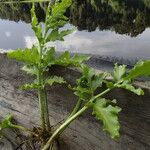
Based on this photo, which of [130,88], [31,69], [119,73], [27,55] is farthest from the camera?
[31,69]

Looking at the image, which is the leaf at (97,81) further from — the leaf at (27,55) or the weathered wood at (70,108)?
the leaf at (27,55)

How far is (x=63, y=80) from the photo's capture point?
7.38ft

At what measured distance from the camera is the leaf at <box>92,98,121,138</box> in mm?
1842

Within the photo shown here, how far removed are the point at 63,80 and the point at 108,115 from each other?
1.40 ft

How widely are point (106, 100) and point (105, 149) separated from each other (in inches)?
12.1

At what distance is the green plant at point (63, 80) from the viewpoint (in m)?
1.88

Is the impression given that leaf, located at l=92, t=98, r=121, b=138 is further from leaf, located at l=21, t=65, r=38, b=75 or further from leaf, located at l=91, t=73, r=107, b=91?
leaf, located at l=21, t=65, r=38, b=75

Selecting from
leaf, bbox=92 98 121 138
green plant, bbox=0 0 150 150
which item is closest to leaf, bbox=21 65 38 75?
green plant, bbox=0 0 150 150

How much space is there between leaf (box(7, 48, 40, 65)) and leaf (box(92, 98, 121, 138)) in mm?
345

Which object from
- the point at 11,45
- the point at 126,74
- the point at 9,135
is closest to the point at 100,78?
the point at 126,74

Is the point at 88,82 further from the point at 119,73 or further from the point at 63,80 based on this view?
the point at 63,80

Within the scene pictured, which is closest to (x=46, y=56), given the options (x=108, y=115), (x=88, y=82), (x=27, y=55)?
(x=27, y=55)

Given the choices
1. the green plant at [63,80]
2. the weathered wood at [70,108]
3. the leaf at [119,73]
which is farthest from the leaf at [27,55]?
the leaf at [119,73]

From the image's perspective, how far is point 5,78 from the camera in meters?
2.63
